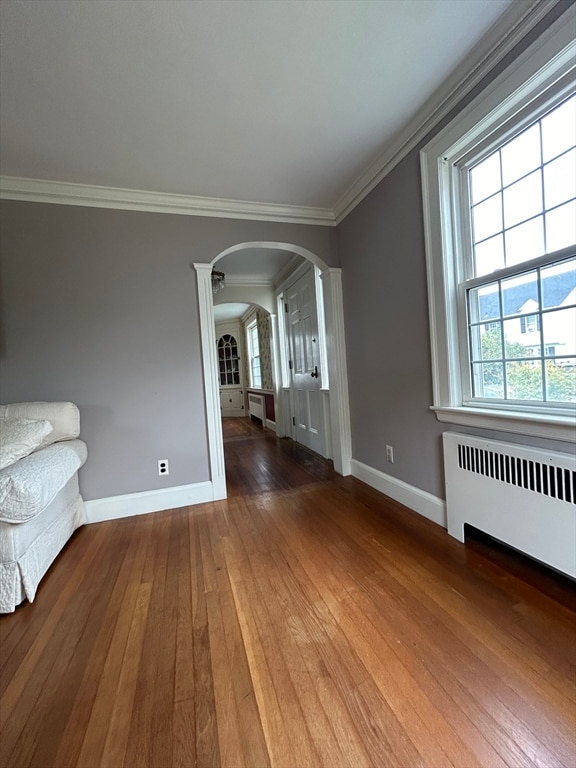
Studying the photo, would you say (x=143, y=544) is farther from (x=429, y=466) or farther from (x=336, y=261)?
(x=336, y=261)

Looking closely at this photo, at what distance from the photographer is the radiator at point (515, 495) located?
1.29 metres

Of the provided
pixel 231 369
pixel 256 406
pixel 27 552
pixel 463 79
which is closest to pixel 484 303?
pixel 463 79

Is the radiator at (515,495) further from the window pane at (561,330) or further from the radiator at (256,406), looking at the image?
the radiator at (256,406)

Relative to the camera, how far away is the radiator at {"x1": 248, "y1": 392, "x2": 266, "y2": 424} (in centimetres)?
619

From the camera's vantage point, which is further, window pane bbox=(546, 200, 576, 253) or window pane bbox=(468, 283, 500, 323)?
window pane bbox=(468, 283, 500, 323)

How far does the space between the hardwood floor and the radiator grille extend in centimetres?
44

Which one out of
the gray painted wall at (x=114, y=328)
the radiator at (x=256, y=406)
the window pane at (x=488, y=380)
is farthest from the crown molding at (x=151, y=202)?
the radiator at (x=256, y=406)

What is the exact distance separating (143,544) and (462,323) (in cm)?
234

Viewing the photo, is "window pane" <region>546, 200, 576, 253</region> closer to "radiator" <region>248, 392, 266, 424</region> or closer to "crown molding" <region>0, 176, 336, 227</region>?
"crown molding" <region>0, 176, 336, 227</region>

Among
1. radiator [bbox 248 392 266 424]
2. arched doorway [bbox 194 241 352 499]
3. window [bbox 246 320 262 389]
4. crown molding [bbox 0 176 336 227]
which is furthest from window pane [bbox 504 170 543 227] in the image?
window [bbox 246 320 262 389]

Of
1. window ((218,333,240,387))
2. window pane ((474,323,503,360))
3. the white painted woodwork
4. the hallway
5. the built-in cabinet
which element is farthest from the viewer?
window ((218,333,240,387))

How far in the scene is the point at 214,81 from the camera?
156cm

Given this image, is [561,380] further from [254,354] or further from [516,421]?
[254,354]

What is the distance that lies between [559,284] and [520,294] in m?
0.17
